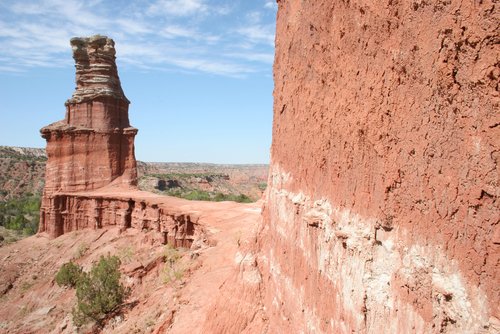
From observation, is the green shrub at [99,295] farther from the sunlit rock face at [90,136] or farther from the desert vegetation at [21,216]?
the desert vegetation at [21,216]

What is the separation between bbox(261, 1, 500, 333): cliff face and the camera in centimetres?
308

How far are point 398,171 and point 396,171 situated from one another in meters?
0.03

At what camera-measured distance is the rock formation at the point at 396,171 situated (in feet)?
10.1

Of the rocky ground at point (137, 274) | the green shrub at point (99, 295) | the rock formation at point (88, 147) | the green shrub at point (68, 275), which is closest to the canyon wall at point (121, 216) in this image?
the rock formation at point (88, 147)

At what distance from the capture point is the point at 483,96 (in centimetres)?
308

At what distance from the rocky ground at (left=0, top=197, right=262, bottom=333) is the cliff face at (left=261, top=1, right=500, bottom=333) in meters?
5.43

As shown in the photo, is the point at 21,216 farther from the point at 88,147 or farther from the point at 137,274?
the point at 137,274

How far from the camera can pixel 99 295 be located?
1625cm

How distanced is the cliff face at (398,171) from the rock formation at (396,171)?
0.01 meters

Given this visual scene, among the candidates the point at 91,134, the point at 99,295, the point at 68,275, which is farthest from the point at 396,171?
the point at 91,134

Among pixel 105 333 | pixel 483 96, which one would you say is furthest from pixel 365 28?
pixel 105 333

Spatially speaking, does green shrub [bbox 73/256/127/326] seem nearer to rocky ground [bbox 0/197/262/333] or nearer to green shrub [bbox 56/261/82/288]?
rocky ground [bbox 0/197/262/333]

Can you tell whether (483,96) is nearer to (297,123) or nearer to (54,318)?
(297,123)

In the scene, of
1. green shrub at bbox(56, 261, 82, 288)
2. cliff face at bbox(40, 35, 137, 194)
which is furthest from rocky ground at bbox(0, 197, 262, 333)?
cliff face at bbox(40, 35, 137, 194)
